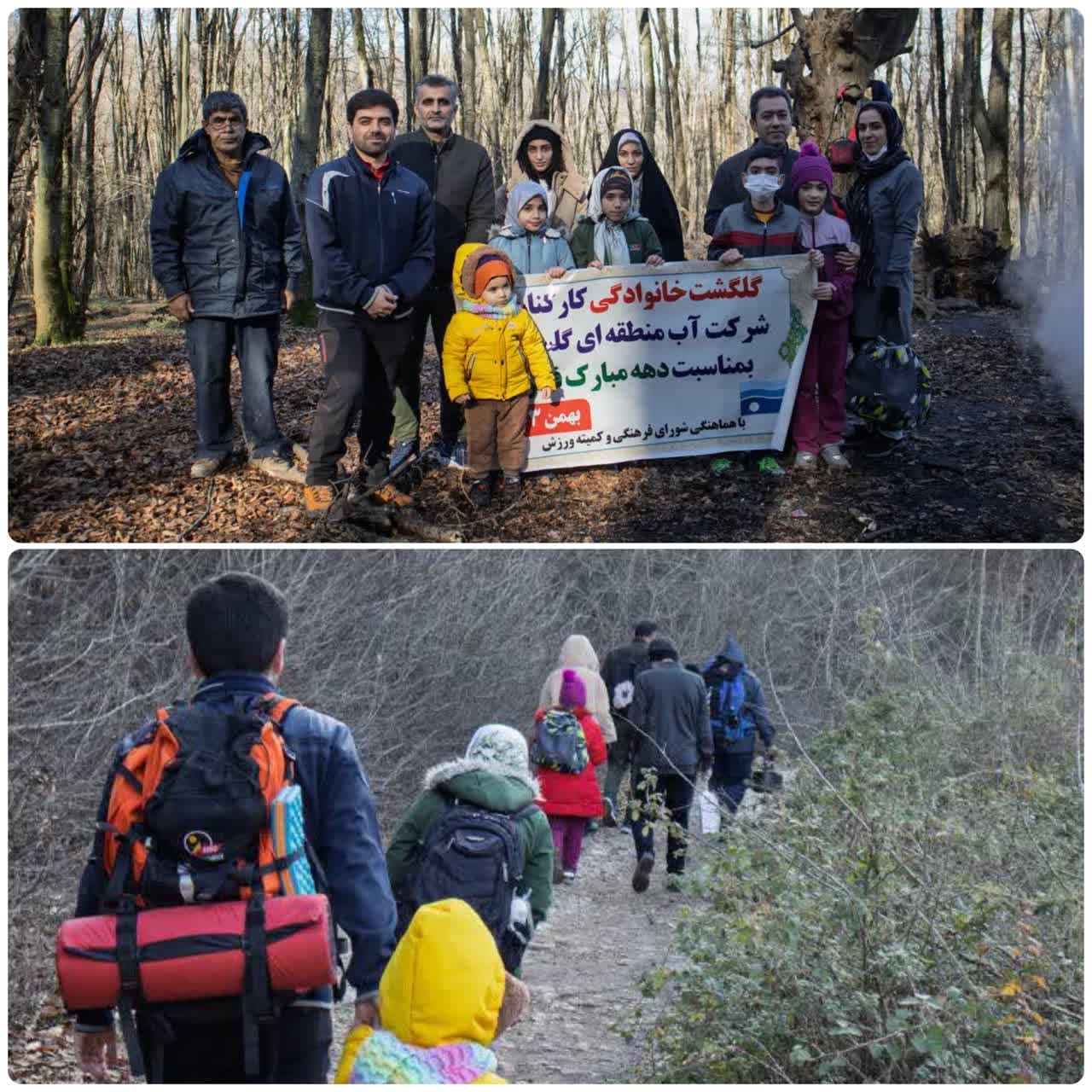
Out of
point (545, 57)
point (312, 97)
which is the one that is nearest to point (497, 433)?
point (312, 97)

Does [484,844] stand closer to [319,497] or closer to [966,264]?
[319,497]

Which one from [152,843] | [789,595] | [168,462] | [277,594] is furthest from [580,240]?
[789,595]

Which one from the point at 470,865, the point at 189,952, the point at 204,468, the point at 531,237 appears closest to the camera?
the point at 189,952

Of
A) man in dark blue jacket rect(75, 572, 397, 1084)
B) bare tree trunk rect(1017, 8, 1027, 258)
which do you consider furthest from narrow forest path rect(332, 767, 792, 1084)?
bare tree trunk rect(1017, 8, 1027, 258)

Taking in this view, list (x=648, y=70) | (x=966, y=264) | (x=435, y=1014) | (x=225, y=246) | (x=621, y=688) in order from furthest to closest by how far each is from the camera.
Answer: (x=648, y=70), (x=966, y=264), (x=621, y=688), (x=225, y=246), (x=435, y=1014)

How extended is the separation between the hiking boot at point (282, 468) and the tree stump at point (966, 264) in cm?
1222

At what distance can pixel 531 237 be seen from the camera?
27.3 ft

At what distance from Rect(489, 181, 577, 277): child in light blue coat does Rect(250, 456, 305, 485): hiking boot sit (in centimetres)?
186

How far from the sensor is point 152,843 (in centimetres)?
345

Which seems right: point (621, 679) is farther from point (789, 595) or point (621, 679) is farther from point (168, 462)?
point (789, 595)

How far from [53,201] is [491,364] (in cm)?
871

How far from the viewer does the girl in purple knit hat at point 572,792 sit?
27.8 ft

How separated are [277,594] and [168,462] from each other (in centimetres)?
539

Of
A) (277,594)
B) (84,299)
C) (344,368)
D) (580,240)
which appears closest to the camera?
(277,594)
